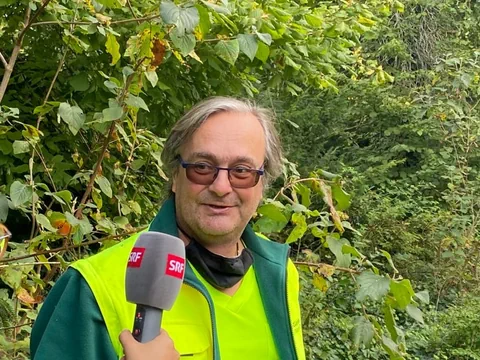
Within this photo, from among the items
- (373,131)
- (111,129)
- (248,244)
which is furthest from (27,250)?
(373,131)

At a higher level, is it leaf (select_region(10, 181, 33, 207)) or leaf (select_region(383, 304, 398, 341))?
leaf (select_region(10, 181, 33, 207))

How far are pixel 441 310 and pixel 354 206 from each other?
2.06m

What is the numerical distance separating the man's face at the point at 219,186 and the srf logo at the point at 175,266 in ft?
1.70

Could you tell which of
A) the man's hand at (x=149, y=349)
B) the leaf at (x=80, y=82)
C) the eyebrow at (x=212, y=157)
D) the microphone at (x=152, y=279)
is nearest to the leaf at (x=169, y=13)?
the eyebrow at (x=212, y=157)

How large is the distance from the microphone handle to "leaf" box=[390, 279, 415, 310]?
1.22 meters

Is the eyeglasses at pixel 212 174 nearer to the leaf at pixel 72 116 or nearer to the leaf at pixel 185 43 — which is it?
the leaf at pixel 185 43

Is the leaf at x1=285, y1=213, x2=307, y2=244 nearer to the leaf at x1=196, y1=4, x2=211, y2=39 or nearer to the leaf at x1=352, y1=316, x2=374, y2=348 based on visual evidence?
the leaf at x1=352, y1=316, x2=374, y2=348

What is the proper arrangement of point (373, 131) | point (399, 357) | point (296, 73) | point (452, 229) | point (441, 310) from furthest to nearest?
point (373, 131) < point (452, 229) < point (441, 310) < point (296, 73) < point (399, 357)

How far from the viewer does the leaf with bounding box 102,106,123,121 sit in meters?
2.16

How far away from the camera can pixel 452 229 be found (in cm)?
730

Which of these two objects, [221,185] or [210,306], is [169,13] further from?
[210,306]

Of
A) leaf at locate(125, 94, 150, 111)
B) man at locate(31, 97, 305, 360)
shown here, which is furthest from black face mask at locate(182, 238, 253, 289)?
leaf at locate(125, 94, 150, 111)

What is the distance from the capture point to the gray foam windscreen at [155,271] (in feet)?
3.32

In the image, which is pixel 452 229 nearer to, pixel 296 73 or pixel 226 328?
pixel 296 73
